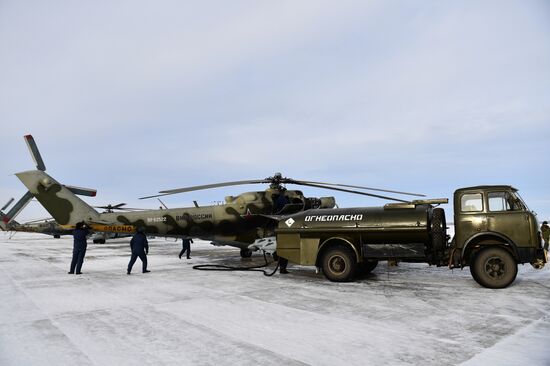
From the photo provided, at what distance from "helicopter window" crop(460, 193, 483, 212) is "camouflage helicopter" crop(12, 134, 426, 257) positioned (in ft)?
12.7

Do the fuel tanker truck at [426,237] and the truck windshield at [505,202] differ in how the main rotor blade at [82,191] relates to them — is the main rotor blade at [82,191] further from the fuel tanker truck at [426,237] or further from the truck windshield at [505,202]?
the truck windshield at [505,202]

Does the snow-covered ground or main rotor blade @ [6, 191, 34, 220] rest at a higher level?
main rotor blade @ [6, 191, 34, 220]

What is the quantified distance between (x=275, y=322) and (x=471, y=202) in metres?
6.22

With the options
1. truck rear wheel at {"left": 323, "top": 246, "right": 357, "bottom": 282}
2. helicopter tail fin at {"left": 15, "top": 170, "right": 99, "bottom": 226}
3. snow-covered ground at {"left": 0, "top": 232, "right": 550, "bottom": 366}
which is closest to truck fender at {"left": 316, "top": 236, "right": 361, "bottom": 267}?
truck rear wheel at {"left": 323, "top": 246, "right": 357, "bottom": 282}

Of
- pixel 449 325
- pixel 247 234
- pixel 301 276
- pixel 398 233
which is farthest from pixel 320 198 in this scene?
pixel 449 325

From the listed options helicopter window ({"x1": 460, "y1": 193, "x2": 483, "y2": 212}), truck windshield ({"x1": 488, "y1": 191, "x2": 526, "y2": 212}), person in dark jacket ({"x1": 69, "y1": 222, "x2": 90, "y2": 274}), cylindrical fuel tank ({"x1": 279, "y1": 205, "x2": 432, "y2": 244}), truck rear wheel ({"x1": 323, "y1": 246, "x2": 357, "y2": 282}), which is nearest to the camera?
truck windshield ({"x1": 488, "y1": 191, "x2": 526, "y2": 212})

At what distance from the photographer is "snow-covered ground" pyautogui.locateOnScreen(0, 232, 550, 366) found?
14.6 feet

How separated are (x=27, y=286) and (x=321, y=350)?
898cm

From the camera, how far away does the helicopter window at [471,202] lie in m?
9.08

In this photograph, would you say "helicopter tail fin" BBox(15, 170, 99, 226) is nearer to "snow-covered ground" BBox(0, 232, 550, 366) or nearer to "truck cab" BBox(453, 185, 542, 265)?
"snow-covered ground" BBox(0, 232, 550, 366)

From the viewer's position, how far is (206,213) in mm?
14625

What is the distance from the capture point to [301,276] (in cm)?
1145

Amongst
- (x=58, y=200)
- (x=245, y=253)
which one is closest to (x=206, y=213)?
(x=245, y=253)

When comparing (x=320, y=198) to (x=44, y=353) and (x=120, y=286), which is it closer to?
(x=120, y=286)
